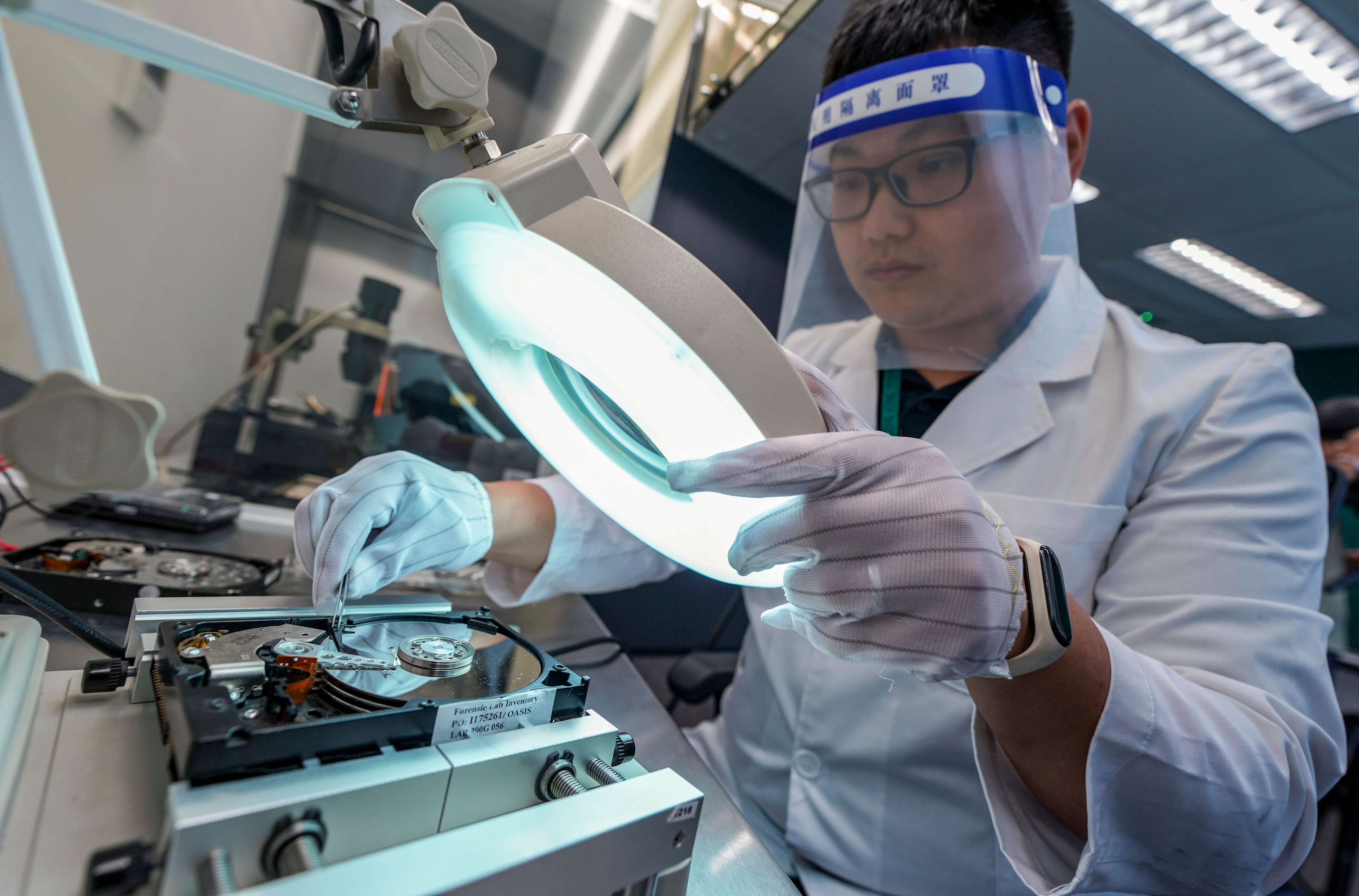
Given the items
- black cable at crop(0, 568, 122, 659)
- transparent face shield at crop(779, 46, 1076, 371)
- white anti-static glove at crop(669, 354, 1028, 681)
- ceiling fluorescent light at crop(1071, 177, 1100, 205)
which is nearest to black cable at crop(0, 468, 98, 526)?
black cable at crop(0, 568, 122, 659)

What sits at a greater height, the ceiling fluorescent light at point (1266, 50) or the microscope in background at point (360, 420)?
the ceiling fluorescent light at point (1266, 50)

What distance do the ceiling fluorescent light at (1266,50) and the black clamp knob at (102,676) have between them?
3109 mm

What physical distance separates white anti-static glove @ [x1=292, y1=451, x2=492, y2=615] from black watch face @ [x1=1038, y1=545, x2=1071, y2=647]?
27.0 inches

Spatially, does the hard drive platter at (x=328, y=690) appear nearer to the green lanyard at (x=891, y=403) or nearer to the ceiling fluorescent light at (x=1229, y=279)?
the green lanyard at (x=891, y=403)

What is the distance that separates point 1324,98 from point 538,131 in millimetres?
3319

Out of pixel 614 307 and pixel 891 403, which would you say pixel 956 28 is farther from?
pixel 614 307

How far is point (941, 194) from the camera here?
0.90m

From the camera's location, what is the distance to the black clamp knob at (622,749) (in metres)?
0.52

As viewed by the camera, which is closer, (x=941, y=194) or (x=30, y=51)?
(x=941, y=194)

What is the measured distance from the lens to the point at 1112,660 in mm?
639

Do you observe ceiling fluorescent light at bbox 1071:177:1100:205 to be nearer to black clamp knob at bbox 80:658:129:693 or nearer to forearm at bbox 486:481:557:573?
forearm at bbox 486:481:557:573

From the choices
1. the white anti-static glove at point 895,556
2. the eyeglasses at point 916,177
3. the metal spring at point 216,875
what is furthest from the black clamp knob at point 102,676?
the eyeglasses at point 916,177

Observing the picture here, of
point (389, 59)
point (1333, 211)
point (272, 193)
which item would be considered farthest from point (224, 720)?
point (1333, 211)

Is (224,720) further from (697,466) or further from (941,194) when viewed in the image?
(941,194)
